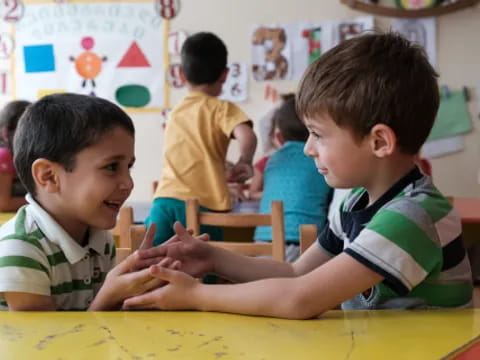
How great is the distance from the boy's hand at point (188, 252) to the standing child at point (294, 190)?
1.30 meters

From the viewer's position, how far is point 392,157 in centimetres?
117

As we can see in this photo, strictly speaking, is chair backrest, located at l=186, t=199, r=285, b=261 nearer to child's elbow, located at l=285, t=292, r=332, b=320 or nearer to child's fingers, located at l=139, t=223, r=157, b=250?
child's fingers, located at l=139, t=223, r=157, b=250

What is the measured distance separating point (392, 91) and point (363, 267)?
0.29 meters

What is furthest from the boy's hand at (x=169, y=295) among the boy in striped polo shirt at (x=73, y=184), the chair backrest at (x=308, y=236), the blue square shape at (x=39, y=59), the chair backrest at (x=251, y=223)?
the blue square shape at (x=39, y=59)

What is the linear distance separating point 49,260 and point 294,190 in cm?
153

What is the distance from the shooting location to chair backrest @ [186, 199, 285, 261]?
205cm

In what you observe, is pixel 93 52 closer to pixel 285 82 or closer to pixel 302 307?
pixel 285 82

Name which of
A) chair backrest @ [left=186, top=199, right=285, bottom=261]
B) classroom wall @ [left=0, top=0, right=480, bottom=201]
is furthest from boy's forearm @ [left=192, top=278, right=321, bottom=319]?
classroom wall @ [left=0, top=0, right=480, bottom=201]

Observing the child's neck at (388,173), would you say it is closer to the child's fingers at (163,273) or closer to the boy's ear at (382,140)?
the boy's ear at (382,140)

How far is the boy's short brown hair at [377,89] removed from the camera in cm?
113

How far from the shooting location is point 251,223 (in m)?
2.19

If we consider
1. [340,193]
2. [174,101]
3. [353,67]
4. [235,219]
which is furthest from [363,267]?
[174,101]

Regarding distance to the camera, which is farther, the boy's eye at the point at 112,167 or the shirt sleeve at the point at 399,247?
the boy's eye at the point at 112,167

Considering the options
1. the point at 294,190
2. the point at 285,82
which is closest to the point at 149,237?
the point at 294,190
